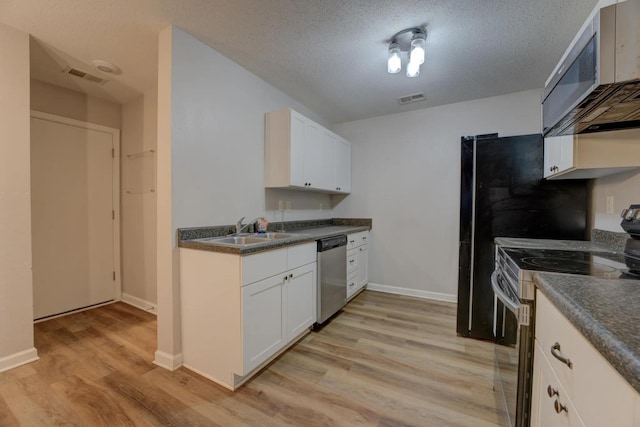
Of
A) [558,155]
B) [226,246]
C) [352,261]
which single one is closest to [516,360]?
[558,155]

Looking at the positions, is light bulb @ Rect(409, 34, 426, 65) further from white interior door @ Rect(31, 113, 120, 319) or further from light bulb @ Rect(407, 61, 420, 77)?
white interior door @ Rect(31, 113, 120, 319)

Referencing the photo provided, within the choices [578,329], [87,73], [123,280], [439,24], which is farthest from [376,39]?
[123,280]

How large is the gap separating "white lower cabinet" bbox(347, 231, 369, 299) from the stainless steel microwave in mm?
2244

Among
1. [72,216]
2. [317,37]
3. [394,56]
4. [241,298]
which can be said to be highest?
[317,37]

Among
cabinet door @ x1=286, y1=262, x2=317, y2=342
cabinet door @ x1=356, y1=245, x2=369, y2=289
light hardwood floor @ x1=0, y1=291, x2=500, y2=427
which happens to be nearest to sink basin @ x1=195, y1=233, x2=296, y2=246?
cabinet door @ x1=286, y1=262, x2=317, y2=342

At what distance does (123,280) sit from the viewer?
10.8ft

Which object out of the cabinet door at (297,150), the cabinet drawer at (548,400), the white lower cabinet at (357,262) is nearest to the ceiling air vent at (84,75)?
the cabinet door at (297,150)

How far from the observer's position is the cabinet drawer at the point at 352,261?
3.14 metres

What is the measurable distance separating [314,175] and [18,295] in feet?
8.80

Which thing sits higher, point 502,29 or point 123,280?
point 502,29

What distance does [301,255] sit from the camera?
225cm

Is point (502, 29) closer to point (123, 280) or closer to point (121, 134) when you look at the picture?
point (121, 134)

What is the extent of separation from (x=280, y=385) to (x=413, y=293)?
235 centimetres

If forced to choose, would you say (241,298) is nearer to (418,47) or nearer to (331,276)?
(331,276)
